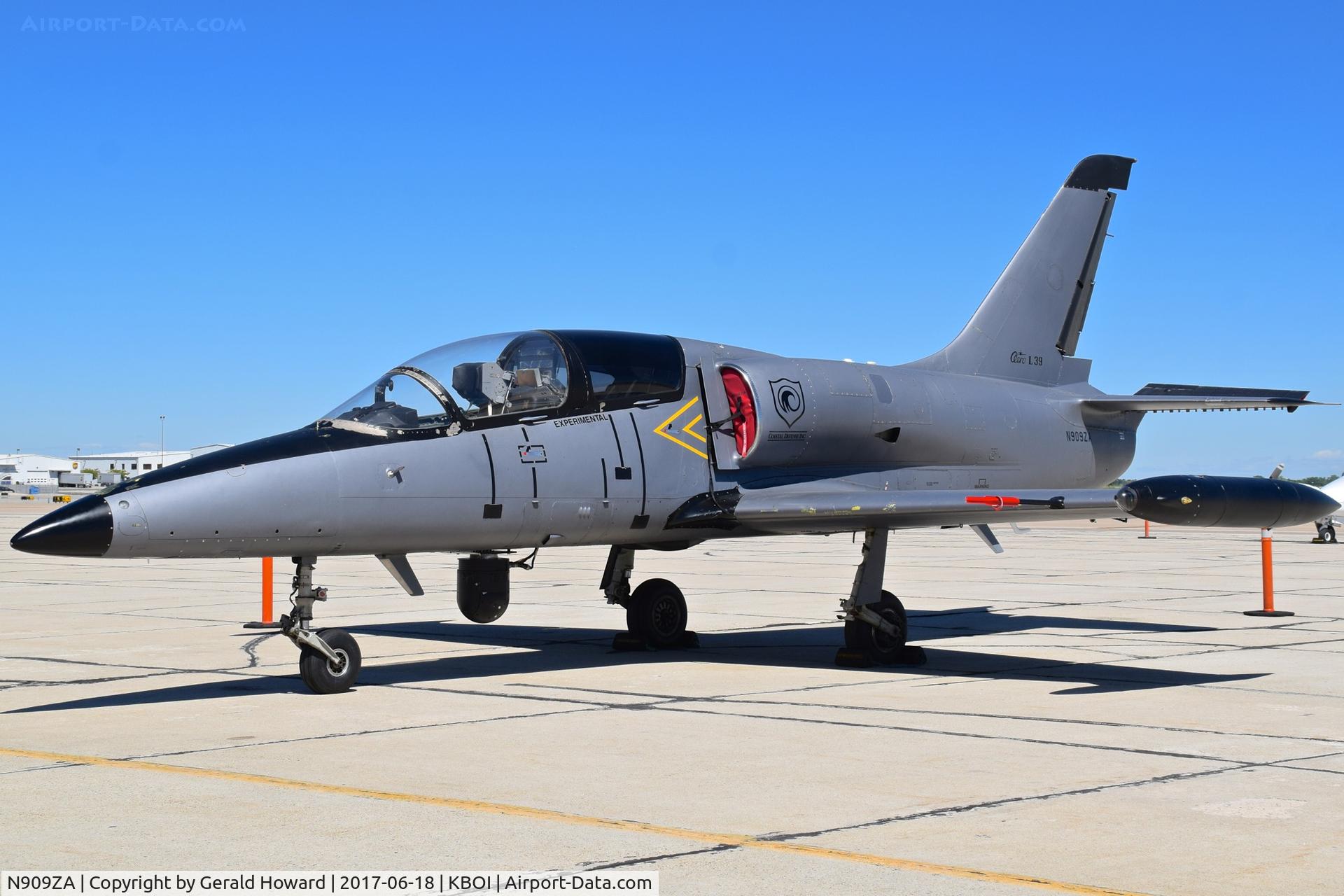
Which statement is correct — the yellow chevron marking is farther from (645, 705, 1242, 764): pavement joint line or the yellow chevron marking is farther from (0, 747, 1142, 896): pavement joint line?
(0, 747, 1142, 896): pavement joint line

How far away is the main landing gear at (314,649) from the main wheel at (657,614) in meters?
3.87

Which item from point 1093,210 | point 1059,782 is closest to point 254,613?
point 1093,210

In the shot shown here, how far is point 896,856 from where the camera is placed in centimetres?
564

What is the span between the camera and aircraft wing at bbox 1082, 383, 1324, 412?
47.1 ft

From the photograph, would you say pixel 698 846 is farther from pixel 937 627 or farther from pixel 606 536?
pixel 937 627

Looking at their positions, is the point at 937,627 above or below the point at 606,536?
below

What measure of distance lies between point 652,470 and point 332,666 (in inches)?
128

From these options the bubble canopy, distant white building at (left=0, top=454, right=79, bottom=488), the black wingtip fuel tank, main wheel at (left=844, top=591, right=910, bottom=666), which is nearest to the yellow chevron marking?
the bubble canopy

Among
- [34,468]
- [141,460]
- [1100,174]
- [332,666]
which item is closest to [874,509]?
[332,666]

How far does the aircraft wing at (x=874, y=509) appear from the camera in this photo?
38.1 ft

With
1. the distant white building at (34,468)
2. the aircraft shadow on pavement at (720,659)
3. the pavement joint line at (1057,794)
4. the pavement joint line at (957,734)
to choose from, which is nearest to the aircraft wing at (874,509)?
the aircraft shadow on pavement at (720,659)

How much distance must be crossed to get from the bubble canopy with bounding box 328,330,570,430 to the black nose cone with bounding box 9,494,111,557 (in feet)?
6.74

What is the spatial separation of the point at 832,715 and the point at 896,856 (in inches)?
152

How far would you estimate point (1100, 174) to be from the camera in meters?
17.0
